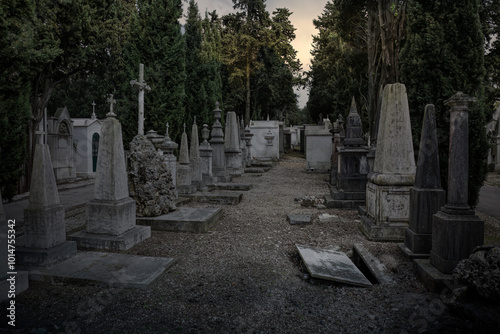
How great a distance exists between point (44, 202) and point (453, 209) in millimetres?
4512

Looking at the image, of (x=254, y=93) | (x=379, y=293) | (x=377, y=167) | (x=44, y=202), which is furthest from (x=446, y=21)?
(x=254, y=93)

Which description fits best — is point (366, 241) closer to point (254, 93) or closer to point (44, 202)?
point (44, 202)

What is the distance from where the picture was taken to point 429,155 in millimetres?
3918

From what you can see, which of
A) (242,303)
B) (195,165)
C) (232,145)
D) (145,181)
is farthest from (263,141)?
(242,303)

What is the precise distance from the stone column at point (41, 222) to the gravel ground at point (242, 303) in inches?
15.5

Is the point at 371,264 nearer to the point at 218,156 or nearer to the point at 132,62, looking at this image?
the point at 218,156

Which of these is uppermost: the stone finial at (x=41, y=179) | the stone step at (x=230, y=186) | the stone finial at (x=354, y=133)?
the stone finial at (x=354, y=133)

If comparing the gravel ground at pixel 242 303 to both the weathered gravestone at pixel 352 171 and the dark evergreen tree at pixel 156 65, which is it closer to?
the weathered gravestone at pixel 352 171

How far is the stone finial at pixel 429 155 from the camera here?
12.9ft

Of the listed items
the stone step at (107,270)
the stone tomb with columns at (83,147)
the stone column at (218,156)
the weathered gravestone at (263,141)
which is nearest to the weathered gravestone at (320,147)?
the weathered gravestone at (263,141)

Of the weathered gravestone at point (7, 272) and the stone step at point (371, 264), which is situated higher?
the weathered gravestone at point (7, 272)

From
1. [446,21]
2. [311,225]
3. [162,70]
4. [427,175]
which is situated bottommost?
[311,225]

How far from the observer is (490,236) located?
5156mm

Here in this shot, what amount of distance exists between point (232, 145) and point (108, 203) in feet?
30.5
